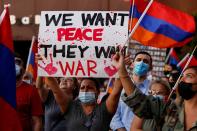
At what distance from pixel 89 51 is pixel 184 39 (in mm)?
1126

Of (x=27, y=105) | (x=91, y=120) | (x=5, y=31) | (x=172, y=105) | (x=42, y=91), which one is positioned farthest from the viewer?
(x=27, y=105)

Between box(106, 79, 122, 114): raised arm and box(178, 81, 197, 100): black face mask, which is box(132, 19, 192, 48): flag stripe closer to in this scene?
box(106, 79, 122, 114): raised arm

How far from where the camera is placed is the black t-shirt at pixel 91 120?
622 centimetres

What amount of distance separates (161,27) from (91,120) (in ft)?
4.65

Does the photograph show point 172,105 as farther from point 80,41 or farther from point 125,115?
point 125,115

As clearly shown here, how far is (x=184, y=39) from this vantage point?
23.4ft

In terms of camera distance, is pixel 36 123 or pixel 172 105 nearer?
pixel 172 105

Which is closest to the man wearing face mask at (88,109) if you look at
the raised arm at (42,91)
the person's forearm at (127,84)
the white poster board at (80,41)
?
the white poster board at (80,41)

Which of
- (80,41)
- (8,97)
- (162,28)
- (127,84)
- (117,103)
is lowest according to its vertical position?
(117,103)

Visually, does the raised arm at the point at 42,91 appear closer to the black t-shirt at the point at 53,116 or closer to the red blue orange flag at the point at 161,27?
the black t-shirt at the point at 53,116

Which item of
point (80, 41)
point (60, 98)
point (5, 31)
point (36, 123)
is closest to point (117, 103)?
point (60, 98)

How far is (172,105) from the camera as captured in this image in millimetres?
5441

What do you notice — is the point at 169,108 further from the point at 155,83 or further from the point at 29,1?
the point at 29,1

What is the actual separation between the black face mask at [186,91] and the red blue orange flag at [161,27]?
1.65 metres
